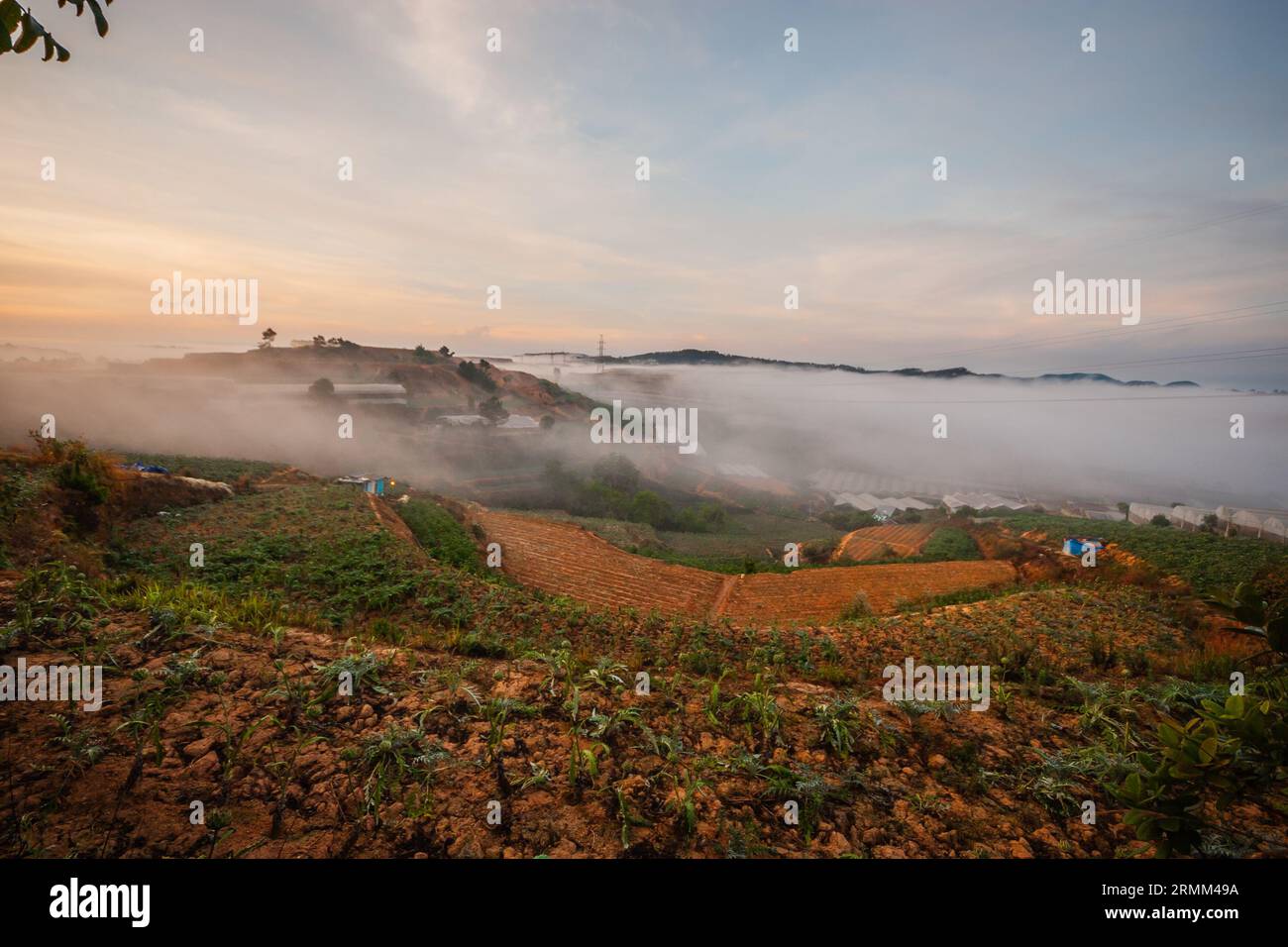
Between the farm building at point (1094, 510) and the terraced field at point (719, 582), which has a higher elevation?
the terraced field at point (719, 582)

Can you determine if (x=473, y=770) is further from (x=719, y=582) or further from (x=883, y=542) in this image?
(x=883, y=542)

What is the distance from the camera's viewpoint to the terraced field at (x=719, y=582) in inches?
795

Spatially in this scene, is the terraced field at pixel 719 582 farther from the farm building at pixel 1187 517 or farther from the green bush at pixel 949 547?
the farm building at pixel 1187 517

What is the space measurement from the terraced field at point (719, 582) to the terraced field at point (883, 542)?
767cm

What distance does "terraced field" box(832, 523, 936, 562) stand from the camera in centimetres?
3412

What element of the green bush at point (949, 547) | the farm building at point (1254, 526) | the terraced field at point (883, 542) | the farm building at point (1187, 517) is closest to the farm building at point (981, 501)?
the farm building at point (1187, 517)

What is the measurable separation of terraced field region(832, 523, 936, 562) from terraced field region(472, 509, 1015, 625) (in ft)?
25.1

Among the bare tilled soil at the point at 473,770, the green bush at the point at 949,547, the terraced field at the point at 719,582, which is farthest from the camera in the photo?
the green bush at the point at 949,547

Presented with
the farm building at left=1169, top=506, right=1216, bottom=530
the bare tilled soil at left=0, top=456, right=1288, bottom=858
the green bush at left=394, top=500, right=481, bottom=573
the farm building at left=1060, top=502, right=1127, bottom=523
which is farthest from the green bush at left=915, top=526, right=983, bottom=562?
the farm building at left=1060, top=502, right=1127, bottom=523

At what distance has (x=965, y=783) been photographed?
388cm

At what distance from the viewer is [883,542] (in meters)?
37.6

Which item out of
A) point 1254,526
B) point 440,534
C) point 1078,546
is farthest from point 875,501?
point 440,534

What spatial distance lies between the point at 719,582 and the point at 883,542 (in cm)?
1980
